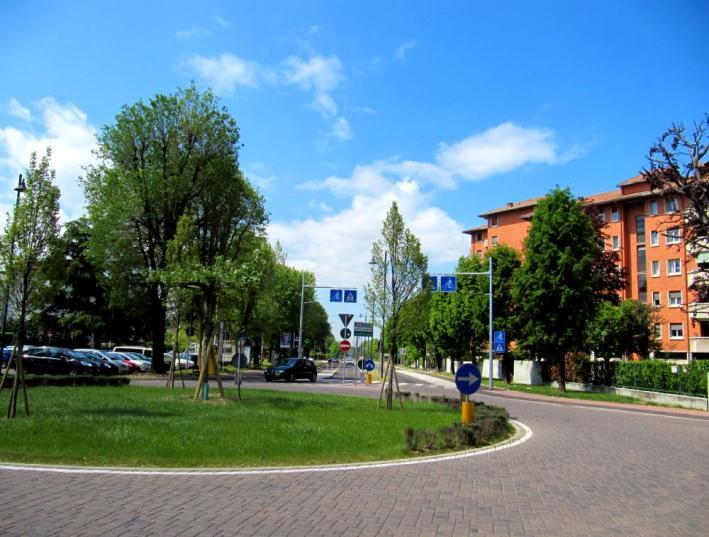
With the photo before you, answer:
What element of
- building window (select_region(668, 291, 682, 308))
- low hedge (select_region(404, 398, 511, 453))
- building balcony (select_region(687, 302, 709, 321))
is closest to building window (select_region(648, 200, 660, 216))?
building window (select_region(668, 291, 682, 308))

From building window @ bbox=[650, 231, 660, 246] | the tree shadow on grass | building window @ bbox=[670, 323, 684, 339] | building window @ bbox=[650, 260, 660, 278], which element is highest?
building window @ bbox=[650, 231, 660, 246]

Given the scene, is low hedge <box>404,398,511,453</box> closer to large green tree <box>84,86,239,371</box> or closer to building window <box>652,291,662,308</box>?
large green tree <box>84,86,239,371</box>

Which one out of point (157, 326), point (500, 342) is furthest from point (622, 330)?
point (157, 326)

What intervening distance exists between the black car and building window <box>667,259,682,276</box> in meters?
45.6

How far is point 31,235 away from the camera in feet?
44.5

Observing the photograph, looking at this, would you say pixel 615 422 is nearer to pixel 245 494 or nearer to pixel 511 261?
pixel 245 494

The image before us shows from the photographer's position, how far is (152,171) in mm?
35812

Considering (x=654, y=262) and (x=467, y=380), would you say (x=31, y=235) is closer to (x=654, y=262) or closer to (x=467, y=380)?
(x=467, y=380)

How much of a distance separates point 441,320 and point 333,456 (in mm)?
49428

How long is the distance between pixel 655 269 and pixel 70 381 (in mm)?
63173

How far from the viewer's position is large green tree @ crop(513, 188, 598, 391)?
34.8 meters

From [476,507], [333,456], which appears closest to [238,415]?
[333,456]

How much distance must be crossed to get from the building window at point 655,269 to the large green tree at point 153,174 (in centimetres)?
5168

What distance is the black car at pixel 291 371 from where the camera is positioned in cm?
3853
